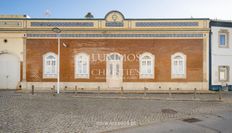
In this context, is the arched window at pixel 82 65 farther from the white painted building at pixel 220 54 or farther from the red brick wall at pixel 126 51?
the white painted building at pixel 220 54

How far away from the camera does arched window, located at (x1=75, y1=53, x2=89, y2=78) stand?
18922mm

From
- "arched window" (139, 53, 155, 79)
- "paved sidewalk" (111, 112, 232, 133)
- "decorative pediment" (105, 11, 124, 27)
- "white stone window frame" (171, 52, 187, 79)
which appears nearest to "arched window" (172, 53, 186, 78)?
"white stone window frame" (171, 52, 187, 79)

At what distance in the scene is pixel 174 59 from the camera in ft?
62.5

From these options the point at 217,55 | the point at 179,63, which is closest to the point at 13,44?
the point at 179,63

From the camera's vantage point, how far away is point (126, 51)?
19031 millimetres

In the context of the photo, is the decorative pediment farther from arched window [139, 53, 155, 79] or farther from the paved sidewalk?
the paved sidewalk

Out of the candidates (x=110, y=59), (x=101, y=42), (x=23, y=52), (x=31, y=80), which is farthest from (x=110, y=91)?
(x=23, y=52)

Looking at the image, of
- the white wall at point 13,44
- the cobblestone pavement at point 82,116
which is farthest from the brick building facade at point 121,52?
the cobblestone pavement at point 82,116

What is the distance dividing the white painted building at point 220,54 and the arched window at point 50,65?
15.6m

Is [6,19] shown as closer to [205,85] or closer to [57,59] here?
[57,59]

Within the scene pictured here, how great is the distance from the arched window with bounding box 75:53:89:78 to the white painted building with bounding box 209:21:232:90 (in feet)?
40.9

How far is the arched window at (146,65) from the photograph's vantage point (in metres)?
18.9

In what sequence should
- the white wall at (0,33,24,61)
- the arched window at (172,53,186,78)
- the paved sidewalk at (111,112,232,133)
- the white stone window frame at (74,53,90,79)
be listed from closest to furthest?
the paved sidewalk at (111,112,232,133) → the white wall at (0,33,24,61) → the white stone window frame at (74,53,90,79) → the arched window at (172,53,186,78)

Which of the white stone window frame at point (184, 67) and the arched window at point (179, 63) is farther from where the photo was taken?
the arched window at point (179, 63)
